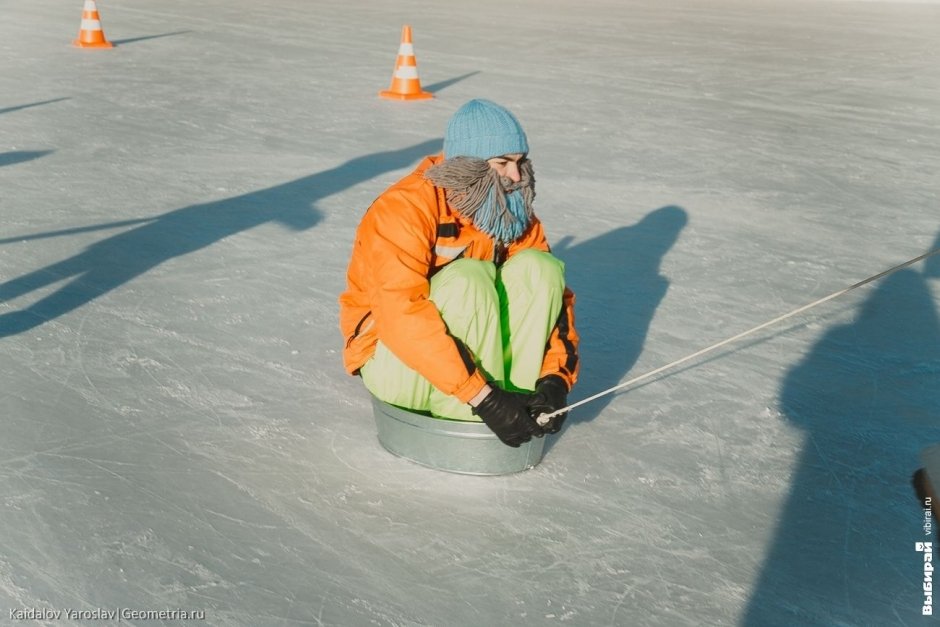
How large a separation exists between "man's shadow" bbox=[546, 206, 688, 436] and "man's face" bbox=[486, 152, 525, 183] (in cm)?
72

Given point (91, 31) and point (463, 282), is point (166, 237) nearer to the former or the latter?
point (463, 282)

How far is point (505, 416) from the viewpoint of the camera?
8.10 ft

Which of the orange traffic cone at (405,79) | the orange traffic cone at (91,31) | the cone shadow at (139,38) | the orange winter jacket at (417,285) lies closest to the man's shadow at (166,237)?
the orange winter jacket at (417,285)

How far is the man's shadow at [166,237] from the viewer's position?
146 inches

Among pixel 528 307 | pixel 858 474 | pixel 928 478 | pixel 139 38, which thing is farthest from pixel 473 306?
pixel 139 38

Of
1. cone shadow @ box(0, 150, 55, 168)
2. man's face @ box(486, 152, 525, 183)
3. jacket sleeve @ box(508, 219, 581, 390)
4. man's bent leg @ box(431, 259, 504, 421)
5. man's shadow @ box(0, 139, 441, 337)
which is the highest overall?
man's face @ box(486, 152, 525, 183)

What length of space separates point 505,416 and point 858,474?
0.99m

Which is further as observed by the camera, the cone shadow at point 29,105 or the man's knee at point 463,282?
the cone shadow at point 29,105

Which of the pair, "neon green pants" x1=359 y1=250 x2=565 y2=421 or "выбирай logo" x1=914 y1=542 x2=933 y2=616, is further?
"neon green pants" x1=359 y1=250 x2=565 y2=421

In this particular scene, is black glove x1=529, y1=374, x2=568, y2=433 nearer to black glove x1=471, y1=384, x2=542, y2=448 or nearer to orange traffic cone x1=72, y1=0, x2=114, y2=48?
black glove x1=471, y1=384, x2=542, y2=448

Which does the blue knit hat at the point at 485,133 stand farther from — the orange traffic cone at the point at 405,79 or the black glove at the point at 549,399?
the orange traffic cone at the point at 405,79

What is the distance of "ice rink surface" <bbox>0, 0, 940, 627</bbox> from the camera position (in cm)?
230

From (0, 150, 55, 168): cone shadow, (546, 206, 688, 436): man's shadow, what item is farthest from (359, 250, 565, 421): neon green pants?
(0, 150, 55, 168): cone shadow

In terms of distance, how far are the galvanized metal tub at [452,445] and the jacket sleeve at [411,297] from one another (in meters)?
0.16
